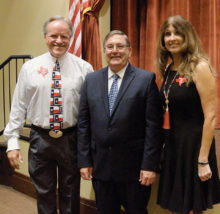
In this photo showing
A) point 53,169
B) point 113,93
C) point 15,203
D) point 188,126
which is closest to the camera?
point 188,126

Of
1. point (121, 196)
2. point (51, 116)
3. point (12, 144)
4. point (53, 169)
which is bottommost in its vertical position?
point (121, 196)

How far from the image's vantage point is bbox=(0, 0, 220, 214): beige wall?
359cm

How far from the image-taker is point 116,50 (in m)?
1.77

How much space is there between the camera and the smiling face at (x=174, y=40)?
172 centimetres

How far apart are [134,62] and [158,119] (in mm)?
1751

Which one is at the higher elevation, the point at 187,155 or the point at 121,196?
the point at 187,155

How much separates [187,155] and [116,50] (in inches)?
29.6

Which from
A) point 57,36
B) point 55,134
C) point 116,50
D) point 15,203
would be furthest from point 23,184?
point 116,50

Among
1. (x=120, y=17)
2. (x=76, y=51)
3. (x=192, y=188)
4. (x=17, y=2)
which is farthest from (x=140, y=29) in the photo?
(x=17, y=2)

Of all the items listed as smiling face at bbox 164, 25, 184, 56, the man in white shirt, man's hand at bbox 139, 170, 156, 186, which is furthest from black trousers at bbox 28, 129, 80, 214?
smiling face at bbox 164, 25, 184, 56

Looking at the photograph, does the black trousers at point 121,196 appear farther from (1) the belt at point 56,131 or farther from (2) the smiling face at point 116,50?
(2) the smiling face at point 116,50

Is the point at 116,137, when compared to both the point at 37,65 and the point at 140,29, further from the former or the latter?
the point at 140,29

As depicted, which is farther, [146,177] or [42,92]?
[42,92]

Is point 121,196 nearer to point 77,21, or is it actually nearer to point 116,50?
point 116,50
